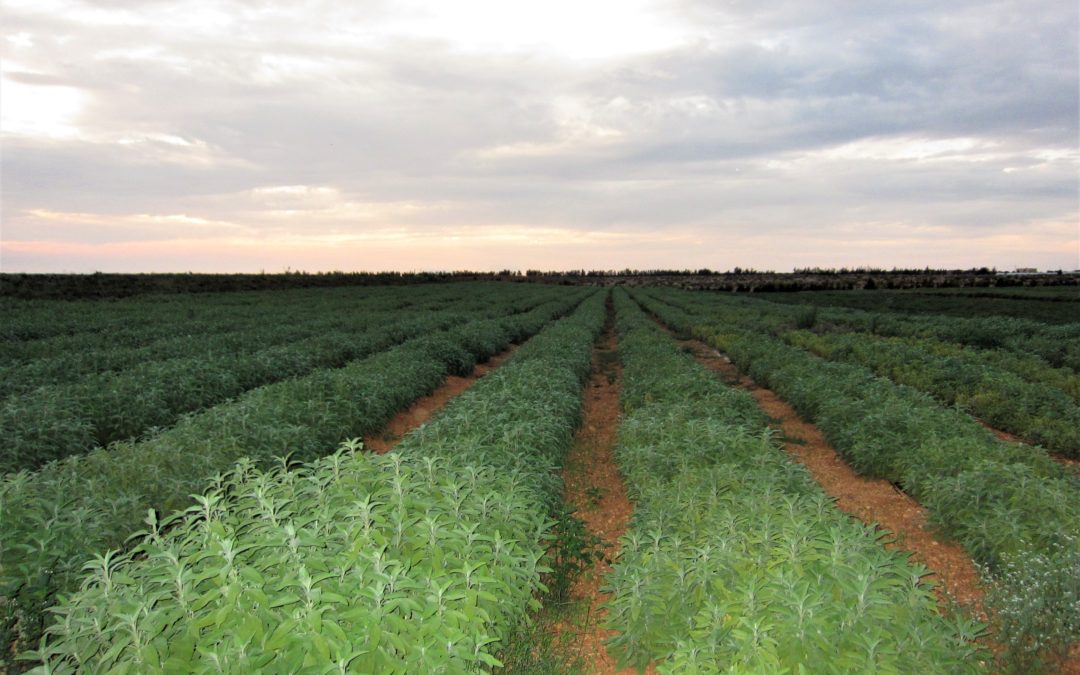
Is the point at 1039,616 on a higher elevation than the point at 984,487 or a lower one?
lower

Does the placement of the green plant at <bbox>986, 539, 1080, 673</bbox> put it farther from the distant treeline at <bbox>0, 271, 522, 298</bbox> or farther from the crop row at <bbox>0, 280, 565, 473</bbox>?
the distant treeline at <bbox>0, 271, 522, 298</bbox>

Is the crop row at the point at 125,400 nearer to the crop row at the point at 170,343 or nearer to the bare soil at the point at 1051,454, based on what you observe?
the crop row at the point at 170,343

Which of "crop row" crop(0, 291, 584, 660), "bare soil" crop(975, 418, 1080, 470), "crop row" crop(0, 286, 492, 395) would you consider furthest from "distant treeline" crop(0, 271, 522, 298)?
"bare soil" crop(975, 418, 1080, 470)

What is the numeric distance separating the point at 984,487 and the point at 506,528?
5.83m

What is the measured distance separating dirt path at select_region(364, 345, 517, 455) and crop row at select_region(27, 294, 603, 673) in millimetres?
3689

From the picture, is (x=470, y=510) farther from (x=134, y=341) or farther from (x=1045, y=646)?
(x=134, y=341)

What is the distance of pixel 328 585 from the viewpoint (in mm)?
3330

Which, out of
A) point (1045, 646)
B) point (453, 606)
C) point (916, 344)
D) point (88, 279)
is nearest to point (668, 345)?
point (916, 344)

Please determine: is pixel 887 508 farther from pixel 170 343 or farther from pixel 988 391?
pixel 170 343

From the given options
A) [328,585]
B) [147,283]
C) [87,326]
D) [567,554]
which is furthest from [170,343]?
[147,283]

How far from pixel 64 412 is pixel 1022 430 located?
18108 millimetres

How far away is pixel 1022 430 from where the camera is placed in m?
11.8

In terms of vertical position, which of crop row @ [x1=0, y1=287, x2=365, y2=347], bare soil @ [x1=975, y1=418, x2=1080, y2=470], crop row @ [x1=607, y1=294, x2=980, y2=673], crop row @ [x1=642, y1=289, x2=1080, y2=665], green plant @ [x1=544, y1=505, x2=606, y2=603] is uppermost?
crop row @ [x1=0, y1=287, x2=365, y2=347]

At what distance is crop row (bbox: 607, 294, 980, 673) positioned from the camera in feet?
11.2
